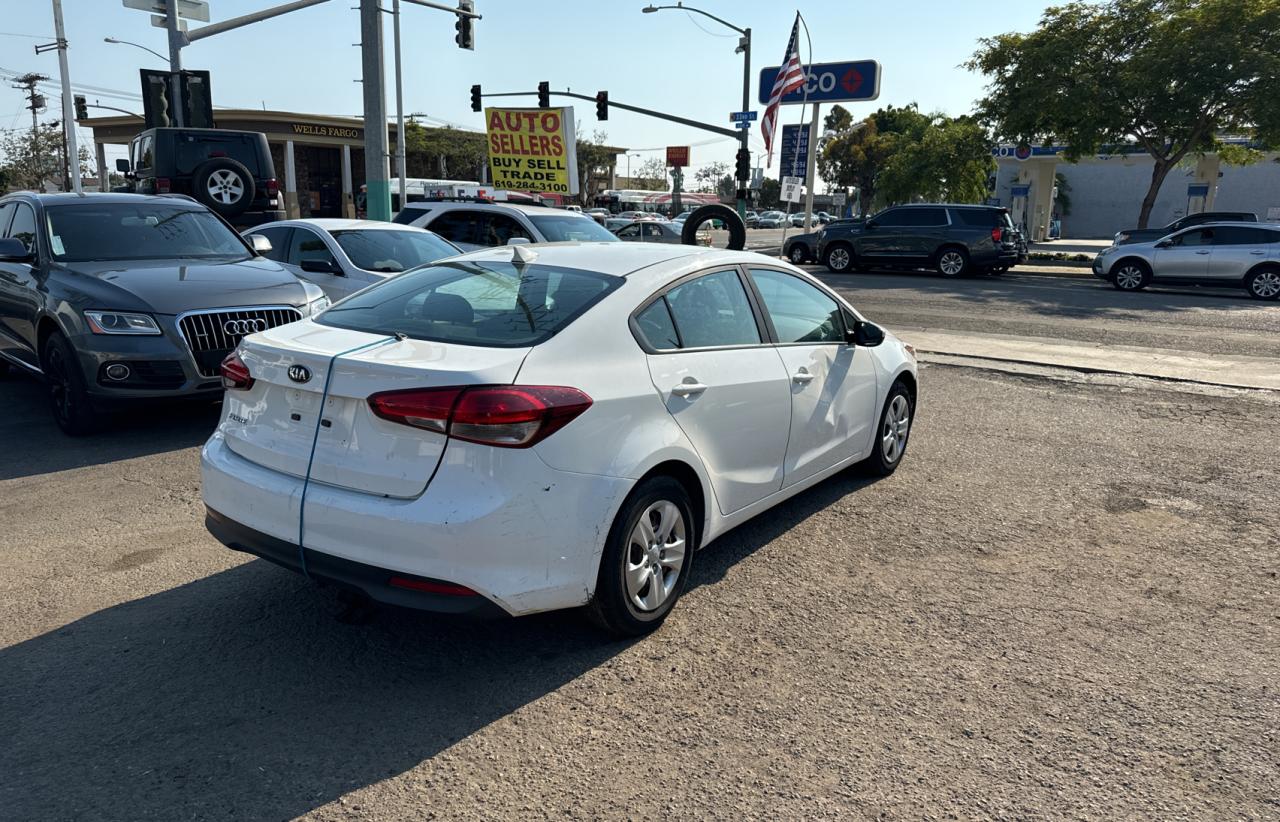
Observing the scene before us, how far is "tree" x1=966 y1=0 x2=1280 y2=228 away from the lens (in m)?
23.1

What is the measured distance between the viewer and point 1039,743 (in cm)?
303

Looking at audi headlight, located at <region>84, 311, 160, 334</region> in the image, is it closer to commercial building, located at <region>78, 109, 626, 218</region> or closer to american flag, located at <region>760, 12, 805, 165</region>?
american flag, located at <region>760, 12, 805, 165</region>

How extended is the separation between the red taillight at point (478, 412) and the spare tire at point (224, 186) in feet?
41.3

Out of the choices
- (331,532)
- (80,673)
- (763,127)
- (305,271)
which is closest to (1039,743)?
(331,532)

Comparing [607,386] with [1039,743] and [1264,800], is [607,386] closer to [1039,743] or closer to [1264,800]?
[1039,743]

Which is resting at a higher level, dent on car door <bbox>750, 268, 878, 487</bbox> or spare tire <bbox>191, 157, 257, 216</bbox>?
spare tire <bbox>191, 157, 257, 216</bbox>

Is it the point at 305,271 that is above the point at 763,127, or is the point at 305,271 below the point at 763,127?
below

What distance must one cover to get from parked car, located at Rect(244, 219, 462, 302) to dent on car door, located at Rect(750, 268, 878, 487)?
15.9 ft

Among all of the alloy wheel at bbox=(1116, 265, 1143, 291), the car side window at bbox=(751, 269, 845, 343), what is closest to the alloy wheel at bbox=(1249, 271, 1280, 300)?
the alloy wheel at bbox=(1116, 265, 1143, 291)

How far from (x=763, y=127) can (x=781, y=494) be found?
23429 millimetres

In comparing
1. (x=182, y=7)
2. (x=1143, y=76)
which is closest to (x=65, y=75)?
(x=182, y=7)

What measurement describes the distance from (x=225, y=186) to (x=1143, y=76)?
2288cm

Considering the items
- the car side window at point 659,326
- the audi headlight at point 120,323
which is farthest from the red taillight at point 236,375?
the audi headlight at point 120,323

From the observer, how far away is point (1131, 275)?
20.0 m
